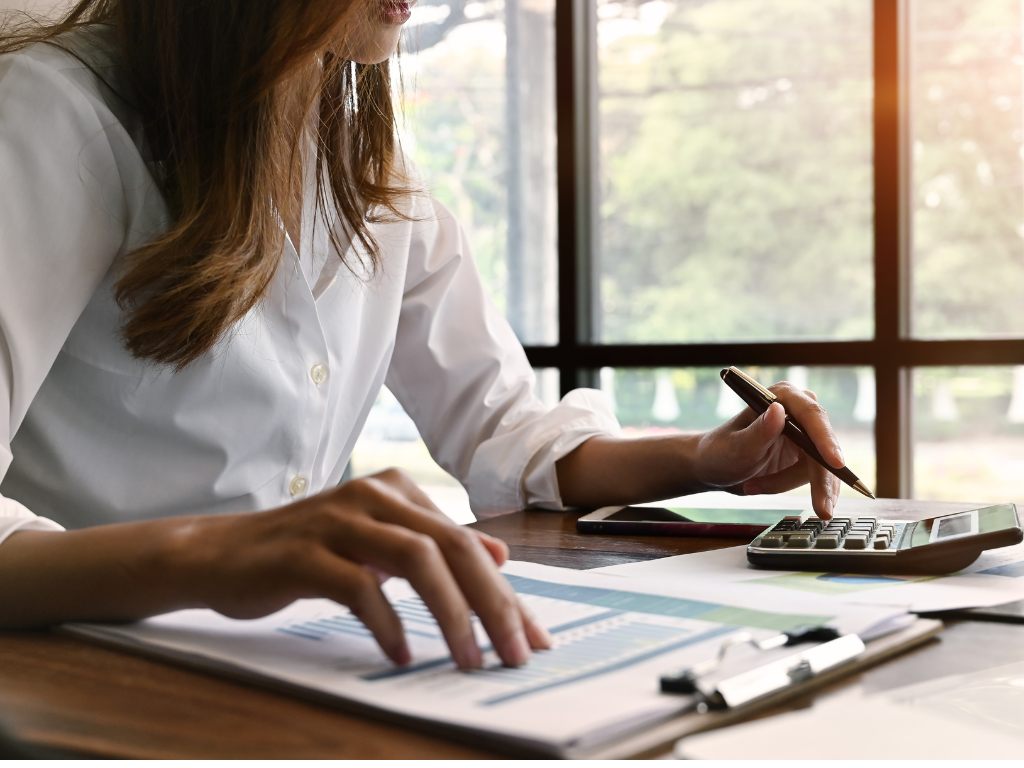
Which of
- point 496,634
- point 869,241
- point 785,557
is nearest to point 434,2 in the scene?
point 869,241

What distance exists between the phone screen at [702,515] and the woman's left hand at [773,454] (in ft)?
0.13

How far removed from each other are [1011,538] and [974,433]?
6.22ft

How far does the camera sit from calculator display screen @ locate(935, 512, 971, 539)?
68 cm

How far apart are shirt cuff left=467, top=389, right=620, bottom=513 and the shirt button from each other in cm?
22

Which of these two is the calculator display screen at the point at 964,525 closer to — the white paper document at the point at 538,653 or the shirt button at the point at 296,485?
the white paper document at the point at 538,653

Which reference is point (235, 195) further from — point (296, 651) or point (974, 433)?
point (974, 433)

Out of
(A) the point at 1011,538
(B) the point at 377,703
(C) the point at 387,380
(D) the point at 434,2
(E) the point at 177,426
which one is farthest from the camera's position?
(D) the point at 434,2

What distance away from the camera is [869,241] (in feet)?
7.93

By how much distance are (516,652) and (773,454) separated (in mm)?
584

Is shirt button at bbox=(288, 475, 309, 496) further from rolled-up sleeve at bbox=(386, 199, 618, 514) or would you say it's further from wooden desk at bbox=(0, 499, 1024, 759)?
wooden desk at bbox=(0, 499, 1024, 759)

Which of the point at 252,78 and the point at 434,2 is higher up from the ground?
the point at 434,2

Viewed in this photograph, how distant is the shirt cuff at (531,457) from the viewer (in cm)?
107

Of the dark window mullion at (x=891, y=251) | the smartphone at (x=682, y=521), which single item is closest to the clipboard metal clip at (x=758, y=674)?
the smartphone at (x=682, y=521)

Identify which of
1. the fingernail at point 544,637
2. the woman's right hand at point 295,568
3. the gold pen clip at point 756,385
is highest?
the gold pen clip at point 756,385
